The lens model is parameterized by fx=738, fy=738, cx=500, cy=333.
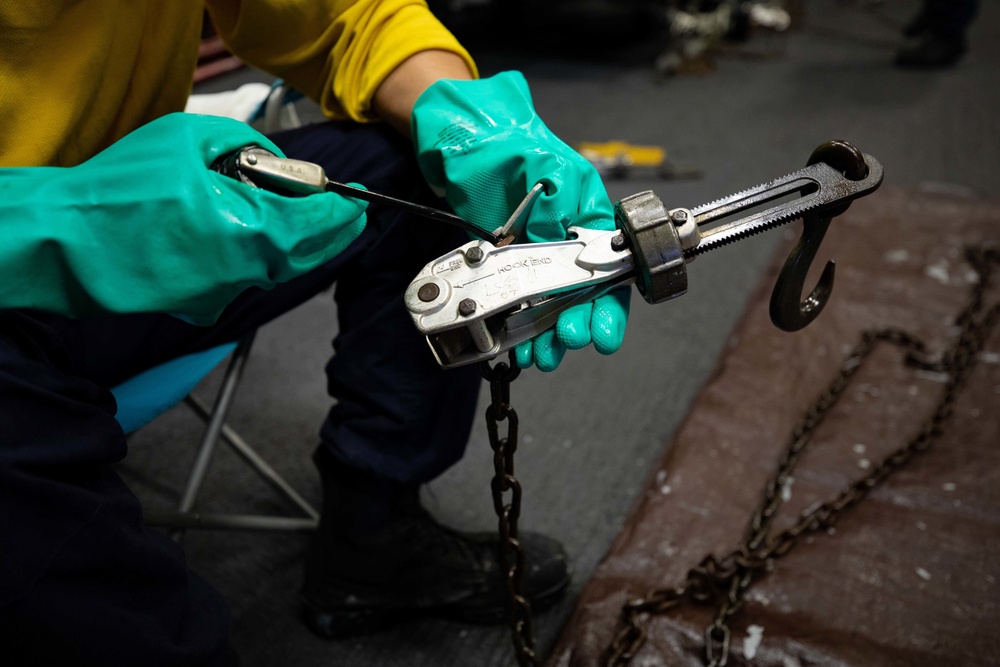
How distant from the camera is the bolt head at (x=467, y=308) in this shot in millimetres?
585

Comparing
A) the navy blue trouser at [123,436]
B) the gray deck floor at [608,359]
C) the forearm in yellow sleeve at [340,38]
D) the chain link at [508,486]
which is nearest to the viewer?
the navy blue trouser at [123,436]

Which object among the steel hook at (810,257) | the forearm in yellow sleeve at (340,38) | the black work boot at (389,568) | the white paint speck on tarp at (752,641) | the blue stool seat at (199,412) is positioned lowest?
the white paint speck on tarp at (752,641)

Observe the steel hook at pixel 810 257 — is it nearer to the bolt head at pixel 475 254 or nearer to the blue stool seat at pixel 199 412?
the bolt head at pixel 475 254

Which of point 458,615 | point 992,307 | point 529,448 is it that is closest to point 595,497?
point 529,448

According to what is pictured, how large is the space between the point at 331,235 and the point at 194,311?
0.13 meters

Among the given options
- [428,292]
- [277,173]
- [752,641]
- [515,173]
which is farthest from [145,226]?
[752,641]

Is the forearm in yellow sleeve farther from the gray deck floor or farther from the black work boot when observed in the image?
the gray deck floor

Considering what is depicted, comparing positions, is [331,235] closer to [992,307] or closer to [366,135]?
[366,135]

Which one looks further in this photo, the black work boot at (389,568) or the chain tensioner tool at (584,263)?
the black work boot at (389,568)

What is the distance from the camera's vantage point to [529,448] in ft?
4.15

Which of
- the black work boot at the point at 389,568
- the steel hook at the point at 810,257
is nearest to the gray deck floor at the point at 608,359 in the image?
the black work boot at the point at 389,568

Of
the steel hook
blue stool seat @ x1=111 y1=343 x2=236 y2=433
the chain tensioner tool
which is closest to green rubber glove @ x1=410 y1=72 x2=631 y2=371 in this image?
the chain tensioner tool

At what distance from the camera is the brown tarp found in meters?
0.92

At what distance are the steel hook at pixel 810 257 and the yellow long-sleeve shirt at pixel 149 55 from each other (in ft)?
1.45
